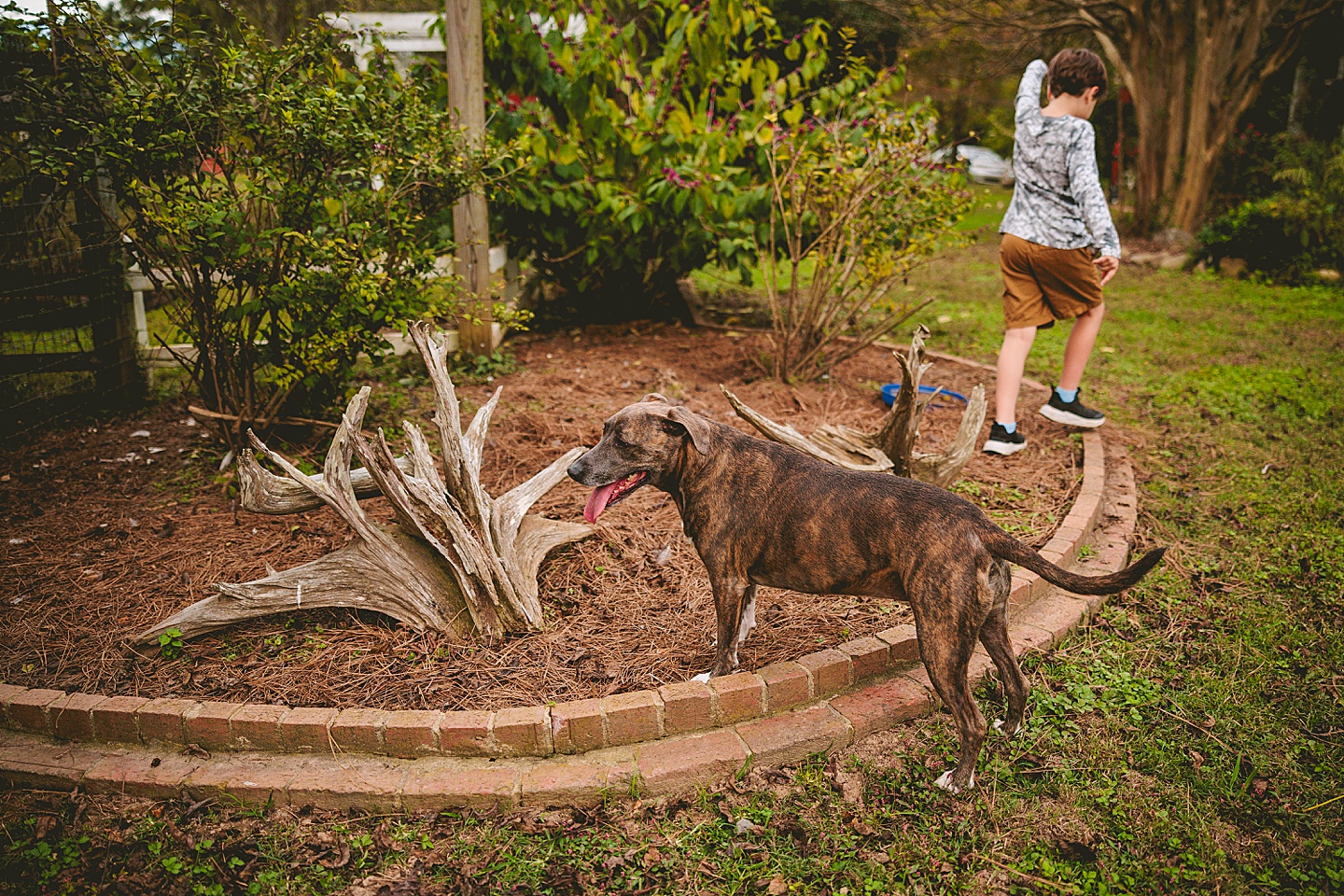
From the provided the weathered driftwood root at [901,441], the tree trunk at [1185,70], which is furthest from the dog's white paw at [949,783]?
the tree trunk at [1185,70]

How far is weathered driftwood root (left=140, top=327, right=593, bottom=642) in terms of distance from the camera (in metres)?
3.56

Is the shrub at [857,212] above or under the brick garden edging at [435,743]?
above

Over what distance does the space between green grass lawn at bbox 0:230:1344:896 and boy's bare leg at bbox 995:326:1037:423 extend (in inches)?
65.7

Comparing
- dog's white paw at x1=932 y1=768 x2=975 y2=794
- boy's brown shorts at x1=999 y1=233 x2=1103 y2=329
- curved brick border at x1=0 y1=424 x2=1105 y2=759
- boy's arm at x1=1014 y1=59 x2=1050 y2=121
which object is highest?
boy's arm at x1=1014 y1=59 x2=1050 y2=121

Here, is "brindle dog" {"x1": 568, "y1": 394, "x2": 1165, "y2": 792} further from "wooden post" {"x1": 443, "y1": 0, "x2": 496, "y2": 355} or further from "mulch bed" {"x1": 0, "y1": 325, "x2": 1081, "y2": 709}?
"wooden post" {"x1": 443, "y1": 0, "x2": 496, "y2": 355}

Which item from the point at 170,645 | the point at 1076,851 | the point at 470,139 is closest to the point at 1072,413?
the point at 1076,851

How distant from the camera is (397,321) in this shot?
16.2 feet

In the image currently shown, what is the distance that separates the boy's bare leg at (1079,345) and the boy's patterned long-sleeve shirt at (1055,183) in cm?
44

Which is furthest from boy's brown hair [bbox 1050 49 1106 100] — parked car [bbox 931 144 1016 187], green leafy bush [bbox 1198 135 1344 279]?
parked car [bbox 931 144 1016 187]

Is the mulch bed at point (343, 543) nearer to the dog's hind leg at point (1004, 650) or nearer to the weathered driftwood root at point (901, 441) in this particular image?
the weathered driftwood root at point (901, 441)

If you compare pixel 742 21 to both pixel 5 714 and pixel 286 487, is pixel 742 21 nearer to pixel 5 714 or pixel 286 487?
pixel 286 487

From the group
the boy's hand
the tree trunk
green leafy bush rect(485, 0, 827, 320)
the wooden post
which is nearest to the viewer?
the boy's hand

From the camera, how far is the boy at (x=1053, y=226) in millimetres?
5277

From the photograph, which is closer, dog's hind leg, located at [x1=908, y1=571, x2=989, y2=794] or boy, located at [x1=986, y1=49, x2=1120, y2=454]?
dog's hind leg, located at [x1=908, y1=571, x2=989, y2=794]
